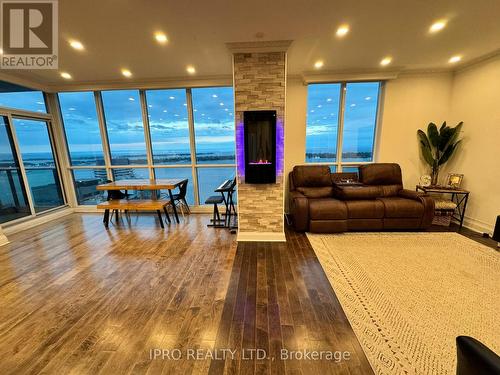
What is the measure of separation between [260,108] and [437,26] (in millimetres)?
2376

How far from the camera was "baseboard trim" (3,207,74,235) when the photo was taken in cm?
365

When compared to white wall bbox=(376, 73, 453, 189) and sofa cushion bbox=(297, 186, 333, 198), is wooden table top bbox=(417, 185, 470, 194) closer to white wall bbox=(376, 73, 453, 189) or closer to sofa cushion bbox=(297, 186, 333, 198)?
white wall bbox=(376, 73, 453, 189)

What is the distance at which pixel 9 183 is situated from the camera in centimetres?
381

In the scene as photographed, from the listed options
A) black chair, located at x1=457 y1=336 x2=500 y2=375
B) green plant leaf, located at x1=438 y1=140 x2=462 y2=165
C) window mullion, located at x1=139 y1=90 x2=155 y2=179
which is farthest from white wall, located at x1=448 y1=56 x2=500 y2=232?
window mullion, located at x1=139 y1=90 x2=155 y2=179

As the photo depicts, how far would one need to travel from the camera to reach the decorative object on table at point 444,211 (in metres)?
3.51

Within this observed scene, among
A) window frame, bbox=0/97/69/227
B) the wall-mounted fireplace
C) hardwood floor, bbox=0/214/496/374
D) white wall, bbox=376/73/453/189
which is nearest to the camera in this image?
hardwood floor, bbox=0/214/496/374

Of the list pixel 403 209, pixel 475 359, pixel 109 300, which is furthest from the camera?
pixel 403 209

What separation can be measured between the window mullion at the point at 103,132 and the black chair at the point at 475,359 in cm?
594

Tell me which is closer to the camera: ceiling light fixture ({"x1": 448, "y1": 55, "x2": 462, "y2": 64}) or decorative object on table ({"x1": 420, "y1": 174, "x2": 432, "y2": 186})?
ceiling light fixture ({"x1": 448, "y1": 55, "x2": 462, "y2": 64})

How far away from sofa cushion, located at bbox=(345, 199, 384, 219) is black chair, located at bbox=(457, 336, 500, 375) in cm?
271

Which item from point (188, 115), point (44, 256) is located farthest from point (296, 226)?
point (44, 256)

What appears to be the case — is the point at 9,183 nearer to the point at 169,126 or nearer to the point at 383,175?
the point at 169,126

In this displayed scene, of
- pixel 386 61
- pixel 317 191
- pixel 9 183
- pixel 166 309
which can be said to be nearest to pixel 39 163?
pixel 9 183

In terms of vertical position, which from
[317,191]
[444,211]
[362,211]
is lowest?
[444,211]
